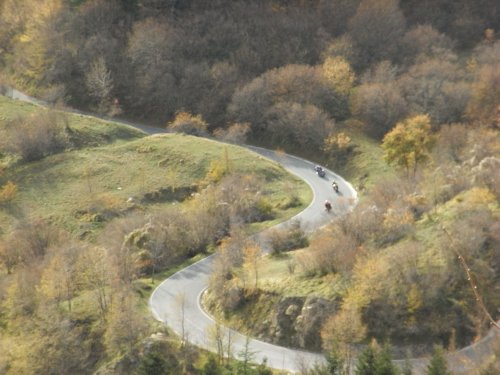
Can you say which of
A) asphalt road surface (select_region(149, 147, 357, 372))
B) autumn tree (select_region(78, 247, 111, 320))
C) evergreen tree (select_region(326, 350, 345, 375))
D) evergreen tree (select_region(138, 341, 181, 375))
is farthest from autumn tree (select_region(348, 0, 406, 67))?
evergreen tree (select_region(326, 350, 345, 375))

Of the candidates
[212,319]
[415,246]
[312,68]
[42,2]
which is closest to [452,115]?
[312,68]

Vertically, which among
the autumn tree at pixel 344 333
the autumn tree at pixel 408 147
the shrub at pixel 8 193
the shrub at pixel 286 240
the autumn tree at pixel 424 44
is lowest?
the shrub at pixel 8 193

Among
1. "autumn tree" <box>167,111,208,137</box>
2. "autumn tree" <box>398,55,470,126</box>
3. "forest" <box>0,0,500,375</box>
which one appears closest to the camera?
"forest" <box>0,0,500,375</box>

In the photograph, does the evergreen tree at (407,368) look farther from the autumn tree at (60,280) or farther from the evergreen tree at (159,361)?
the autumn tree at (60,280)

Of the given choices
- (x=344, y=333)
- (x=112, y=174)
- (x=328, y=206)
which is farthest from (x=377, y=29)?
(x=344, y=333)

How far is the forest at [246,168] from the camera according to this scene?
4306cm

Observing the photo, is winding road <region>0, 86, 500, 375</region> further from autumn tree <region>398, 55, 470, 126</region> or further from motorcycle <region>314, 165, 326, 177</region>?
autumn tree <region>398, 55, 470, 126</region>

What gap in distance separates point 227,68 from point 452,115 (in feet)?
110

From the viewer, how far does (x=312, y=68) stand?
310 feet

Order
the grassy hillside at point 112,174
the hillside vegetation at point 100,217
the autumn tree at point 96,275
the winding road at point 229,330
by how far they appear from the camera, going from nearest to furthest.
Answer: the winding road at point 229,330
the hillside vegetation at point 100,217
the autumn tree at point 96,275
the grassy hillside at point 112,174

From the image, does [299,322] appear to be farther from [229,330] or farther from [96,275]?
[96,275]

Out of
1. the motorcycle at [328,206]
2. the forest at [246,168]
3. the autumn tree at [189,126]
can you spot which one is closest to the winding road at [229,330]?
the motorcycle at [328,206]

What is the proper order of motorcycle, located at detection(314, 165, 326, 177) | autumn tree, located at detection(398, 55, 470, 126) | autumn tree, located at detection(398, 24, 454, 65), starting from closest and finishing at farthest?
1. motorcycle, located at detection(314, 165, 326, 177)
2. autumn tree, located at detection(398, 55, 470, 126)
3. autumn tree, located at detection(398, 24, 454, 65)

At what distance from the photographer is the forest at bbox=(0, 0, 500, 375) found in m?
43.1
